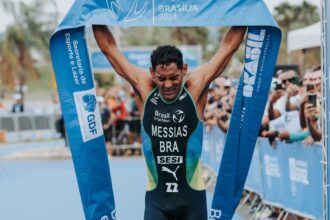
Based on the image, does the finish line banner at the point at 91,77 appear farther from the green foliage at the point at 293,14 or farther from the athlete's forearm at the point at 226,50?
the green foliage at the point at 293,14

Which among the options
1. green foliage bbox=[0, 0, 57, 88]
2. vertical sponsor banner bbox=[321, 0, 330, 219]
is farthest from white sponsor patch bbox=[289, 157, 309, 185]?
green foliage bbox=[0, 0, 57, 88]

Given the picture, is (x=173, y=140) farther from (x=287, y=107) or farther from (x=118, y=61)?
(x=287, y=107)

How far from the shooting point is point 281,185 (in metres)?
9.09

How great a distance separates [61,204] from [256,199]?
3644 millimetres

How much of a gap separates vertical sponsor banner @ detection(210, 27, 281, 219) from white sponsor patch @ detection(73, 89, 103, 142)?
1073 mm

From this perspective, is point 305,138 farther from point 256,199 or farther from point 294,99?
point 256,199

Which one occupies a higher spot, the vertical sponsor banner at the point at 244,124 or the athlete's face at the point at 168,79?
the athlete's face at the point at 168,79

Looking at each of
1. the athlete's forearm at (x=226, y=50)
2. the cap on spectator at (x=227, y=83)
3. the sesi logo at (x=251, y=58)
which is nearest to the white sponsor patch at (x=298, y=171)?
the sesi logo at (x=251, y=58)

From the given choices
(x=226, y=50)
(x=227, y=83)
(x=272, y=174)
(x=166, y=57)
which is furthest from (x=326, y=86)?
(x=227, y=83)

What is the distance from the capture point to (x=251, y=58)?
540 cm

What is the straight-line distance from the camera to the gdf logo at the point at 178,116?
5016 mm

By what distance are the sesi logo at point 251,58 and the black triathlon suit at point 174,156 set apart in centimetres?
61

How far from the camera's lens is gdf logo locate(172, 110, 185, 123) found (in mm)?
5016

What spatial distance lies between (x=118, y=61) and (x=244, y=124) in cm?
113
